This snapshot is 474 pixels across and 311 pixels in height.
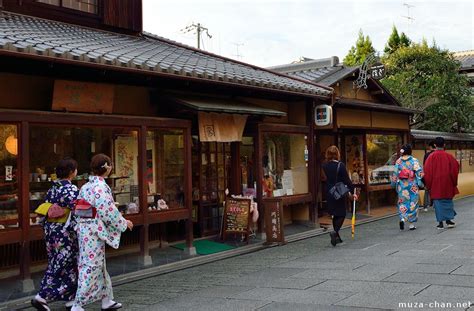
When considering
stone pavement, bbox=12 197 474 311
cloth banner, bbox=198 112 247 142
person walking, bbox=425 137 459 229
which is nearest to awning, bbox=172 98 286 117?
cloth banner, bbox=198 112 247 142

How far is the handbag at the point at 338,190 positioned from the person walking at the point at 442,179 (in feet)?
8.91

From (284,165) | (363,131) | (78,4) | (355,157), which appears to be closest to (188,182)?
(284,165)

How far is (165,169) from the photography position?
9922mm

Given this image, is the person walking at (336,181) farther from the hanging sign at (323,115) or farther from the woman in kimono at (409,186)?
the hanging sign at (323,115)

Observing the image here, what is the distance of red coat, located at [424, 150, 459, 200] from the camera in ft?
36.9

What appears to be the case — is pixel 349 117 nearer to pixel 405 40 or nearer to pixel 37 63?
pixel 37 63

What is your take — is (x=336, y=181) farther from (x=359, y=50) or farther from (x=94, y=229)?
(x=359, y=50)

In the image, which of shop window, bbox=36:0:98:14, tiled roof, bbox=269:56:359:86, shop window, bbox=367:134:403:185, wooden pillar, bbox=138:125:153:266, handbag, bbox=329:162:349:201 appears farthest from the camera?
shop window, bbox=367:134:403:185

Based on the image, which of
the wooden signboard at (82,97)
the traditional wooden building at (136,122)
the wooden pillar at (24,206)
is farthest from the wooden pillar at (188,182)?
the wooden pillar at (24,206)

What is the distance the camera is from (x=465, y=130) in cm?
2608

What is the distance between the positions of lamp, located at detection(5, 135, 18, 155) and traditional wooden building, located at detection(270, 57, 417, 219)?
9.78 meters

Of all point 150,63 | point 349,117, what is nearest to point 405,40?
point 349,117

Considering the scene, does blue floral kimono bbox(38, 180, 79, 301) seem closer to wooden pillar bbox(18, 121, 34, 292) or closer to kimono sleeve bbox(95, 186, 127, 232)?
kimono sleeve bbox(95, 186, 127, 232)

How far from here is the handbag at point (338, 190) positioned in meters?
10.0
